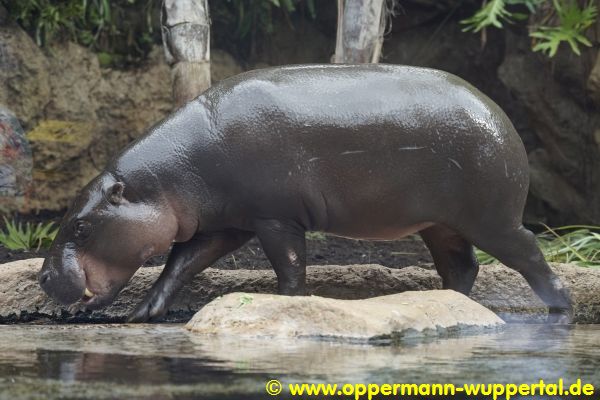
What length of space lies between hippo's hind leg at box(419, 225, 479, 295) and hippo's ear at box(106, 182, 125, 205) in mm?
Result: 1772

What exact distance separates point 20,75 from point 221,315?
550 centimetres

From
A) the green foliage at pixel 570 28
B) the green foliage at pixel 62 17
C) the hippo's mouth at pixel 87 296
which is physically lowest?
the hippo's mouth at pixel 87 296

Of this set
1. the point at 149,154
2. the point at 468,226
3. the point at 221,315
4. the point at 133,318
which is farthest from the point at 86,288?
the point at 468,226

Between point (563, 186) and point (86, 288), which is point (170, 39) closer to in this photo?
point (86, 288)

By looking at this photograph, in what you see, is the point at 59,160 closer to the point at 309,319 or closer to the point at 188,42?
the point at 188,42

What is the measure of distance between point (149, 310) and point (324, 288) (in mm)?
1079

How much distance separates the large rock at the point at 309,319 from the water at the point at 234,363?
0.13 metres

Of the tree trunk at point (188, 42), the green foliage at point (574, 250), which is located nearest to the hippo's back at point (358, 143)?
the tree trunk at point (188, 42)

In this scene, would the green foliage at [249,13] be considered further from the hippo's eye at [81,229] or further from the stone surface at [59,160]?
the hippo's eye at [81,229]

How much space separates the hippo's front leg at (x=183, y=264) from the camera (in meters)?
5.67

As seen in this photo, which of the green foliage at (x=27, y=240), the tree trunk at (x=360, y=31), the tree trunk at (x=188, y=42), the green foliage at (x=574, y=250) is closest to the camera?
the tree trunk at (x=188, y=42)

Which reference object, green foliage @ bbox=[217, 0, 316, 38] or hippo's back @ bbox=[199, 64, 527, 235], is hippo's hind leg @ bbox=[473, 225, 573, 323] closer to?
hippo's back @ bbox=[199, 64, 527, 235]

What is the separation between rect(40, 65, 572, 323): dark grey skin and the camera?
5.33 m

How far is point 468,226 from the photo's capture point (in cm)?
566
